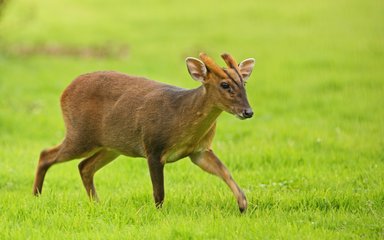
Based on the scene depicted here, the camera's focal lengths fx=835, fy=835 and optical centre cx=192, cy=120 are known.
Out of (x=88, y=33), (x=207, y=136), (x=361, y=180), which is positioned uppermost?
(x=207, y=136)

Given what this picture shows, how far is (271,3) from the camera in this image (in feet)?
89.7

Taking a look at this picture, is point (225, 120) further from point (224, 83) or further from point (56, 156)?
point (224, 83)

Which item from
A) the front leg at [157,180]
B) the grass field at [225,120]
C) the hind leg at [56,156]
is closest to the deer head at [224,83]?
the front leg at [157,180]

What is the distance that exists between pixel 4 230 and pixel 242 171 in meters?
3.48

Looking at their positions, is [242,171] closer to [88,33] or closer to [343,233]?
[343,233]

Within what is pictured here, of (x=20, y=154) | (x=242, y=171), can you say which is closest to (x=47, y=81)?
(x=20, y=154)

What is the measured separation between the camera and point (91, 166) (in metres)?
8.88

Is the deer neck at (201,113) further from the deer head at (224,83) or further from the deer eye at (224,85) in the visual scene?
the deer eye at (224,85)

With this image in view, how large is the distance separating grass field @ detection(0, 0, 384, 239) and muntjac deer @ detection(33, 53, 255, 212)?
0.37 metres

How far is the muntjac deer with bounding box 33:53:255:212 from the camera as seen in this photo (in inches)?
298

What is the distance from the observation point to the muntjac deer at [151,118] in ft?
24.8

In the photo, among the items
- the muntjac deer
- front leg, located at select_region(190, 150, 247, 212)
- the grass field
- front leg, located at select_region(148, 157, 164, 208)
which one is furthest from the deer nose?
front leg, located at select_region(148, 157, 164, 208)

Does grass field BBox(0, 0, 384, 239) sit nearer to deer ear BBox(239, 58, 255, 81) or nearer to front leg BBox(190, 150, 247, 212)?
front leg BBox(190, 150, 247, 212)

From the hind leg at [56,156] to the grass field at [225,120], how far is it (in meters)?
0.17
